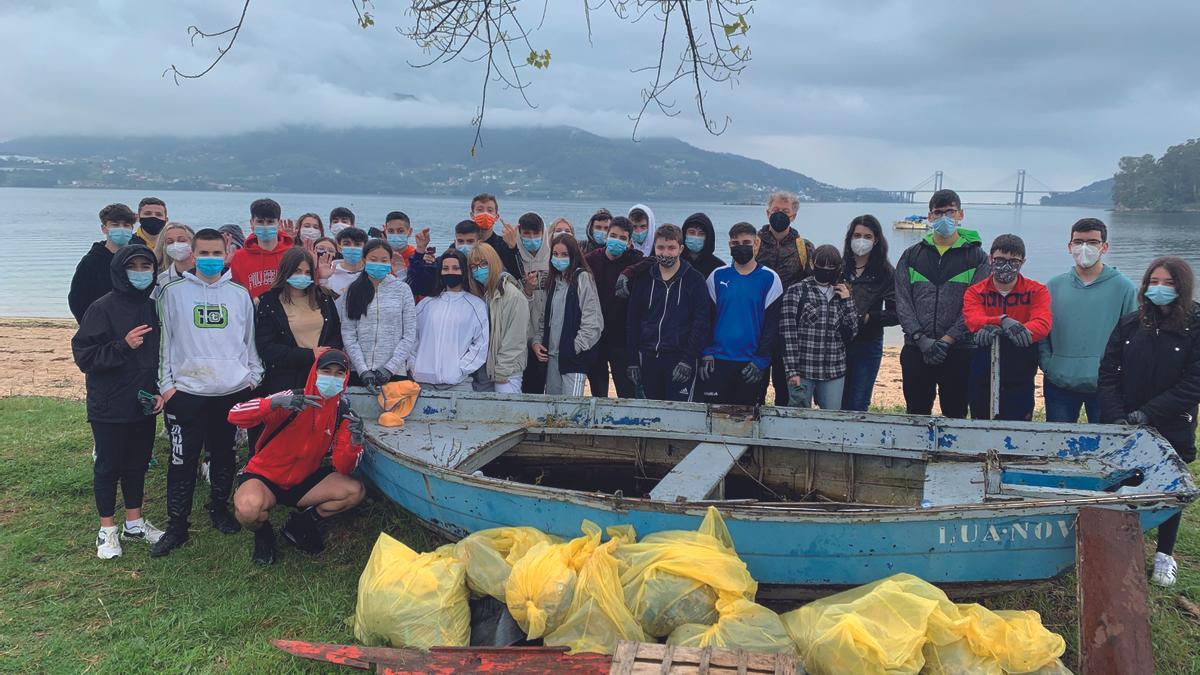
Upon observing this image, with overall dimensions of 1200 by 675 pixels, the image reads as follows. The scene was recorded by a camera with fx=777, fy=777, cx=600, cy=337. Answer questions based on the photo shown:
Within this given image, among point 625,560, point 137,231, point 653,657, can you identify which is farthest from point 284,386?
point 653,657

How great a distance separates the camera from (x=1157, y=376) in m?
4.76

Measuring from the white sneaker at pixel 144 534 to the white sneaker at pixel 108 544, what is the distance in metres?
0.12

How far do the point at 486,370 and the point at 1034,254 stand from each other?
159ft

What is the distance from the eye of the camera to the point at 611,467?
238 inches

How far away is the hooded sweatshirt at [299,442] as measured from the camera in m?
4.93

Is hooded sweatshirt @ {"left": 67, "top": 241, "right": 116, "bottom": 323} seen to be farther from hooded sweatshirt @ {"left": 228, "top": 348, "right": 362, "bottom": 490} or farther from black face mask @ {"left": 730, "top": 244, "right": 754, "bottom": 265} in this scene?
black face mask @ {"left": 730, "top": 244, "right": 754, "bottom": 265}

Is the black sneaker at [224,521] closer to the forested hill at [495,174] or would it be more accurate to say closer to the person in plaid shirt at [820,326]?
the person in plaid shirt at [820,326]

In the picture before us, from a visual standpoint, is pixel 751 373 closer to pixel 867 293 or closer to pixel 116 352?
pixel 867 293

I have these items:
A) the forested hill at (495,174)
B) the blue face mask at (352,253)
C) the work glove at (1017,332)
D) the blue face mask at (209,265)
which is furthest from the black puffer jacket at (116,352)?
the forested hill at (495,174)

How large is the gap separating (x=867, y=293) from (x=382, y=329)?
12.5 feet

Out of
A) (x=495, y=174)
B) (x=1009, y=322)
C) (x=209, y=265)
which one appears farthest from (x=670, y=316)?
(x=495, y=174)

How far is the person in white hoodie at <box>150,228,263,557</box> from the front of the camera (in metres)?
5.04

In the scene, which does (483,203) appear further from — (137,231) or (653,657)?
(653,657)

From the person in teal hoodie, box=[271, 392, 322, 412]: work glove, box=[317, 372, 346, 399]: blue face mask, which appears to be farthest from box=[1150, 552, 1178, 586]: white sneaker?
box=[271, 392, 322, 412]: work glove
